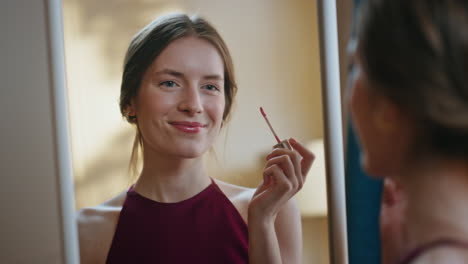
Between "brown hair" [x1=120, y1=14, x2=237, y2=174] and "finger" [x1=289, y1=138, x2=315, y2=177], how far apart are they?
307mm

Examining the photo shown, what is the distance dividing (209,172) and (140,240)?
0.77 ft

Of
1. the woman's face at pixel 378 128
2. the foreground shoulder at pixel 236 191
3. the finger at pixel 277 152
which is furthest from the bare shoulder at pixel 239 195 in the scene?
the woman's face at pixel 378 128

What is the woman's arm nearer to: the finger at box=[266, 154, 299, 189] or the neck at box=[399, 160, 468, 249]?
the finger at box=[266, 154, 299, 189]

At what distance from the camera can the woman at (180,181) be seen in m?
1.23

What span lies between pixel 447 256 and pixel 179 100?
74cm

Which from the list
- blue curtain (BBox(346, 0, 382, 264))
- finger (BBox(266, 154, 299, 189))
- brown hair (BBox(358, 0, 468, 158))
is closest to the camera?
brown hair (BBox(358, 0, 468, 158))

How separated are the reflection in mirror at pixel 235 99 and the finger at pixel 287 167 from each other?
0.07m

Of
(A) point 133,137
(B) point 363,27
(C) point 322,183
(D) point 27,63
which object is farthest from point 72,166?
(B) point 363,27

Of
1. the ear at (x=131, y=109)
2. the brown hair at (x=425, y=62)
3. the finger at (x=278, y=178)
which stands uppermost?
the brown hair at (x=425, y=62)

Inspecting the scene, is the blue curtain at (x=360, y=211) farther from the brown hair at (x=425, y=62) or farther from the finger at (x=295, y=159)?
the brown hair at (x=425, y=62)

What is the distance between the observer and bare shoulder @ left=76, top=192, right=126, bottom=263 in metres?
1.24

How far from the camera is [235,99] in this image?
1297mm

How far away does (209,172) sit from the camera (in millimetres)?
1279

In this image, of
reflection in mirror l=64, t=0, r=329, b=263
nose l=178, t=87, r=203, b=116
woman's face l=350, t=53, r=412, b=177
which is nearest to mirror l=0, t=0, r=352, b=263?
reflection in mirror l=64, t=0, r=329, b=263
